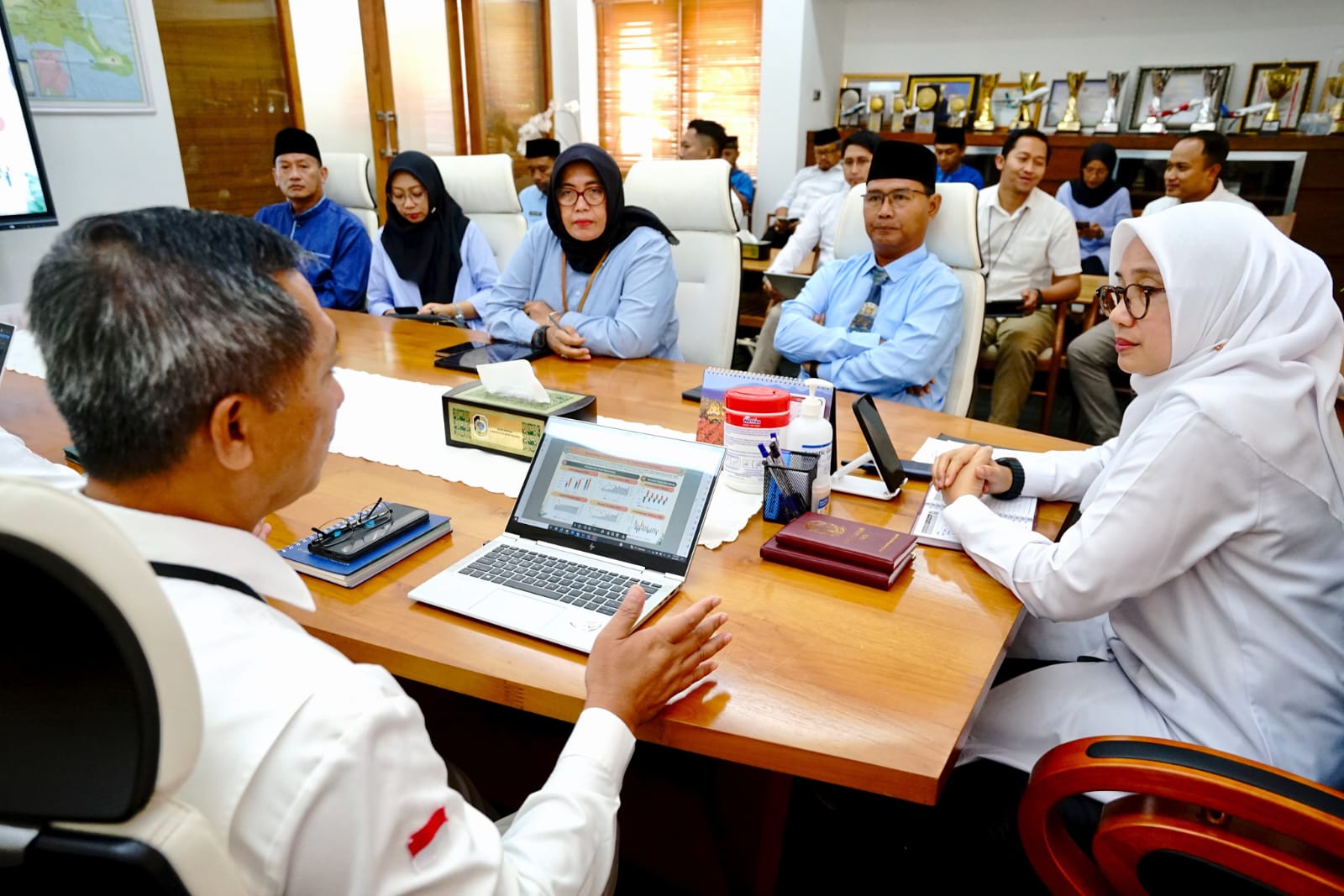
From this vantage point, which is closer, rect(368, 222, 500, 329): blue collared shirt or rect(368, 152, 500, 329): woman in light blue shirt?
rect(368, 152, 500, 329): woman in light blue shirt

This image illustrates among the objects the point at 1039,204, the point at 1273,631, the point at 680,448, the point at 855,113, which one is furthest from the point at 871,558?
the point at 855,113

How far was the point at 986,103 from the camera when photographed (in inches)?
235

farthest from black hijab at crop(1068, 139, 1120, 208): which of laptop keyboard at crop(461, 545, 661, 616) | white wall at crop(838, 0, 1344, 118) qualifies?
laptop keyboard at crop(461, 545, 661, 616)

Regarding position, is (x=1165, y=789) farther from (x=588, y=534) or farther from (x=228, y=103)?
(x=228, y=103)

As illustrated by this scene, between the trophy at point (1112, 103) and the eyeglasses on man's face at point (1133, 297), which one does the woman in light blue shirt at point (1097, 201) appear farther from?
the eyeglasses on man's face at point (1133, 297)

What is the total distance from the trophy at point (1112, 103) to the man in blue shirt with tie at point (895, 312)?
3888mm

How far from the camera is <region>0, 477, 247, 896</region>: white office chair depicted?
433 mm

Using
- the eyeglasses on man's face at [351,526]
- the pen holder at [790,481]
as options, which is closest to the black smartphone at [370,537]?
the eyeglasses on man's face at [351,526]

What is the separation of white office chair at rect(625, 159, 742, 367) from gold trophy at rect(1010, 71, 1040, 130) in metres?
3.95

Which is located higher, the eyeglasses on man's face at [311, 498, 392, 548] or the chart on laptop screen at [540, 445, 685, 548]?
the chart on laptop screen at [540, 445, 685, 548]

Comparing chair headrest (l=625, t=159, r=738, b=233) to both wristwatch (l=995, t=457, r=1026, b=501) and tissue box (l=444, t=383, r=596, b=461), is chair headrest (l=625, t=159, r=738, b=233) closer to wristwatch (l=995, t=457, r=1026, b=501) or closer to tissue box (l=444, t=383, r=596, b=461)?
tissue box (l=444, t=383, r=596, b=461)

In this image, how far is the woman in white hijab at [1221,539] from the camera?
1080mm

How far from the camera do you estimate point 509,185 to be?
12.3 ft

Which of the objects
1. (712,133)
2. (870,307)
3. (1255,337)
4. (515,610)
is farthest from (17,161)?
(712,133)
